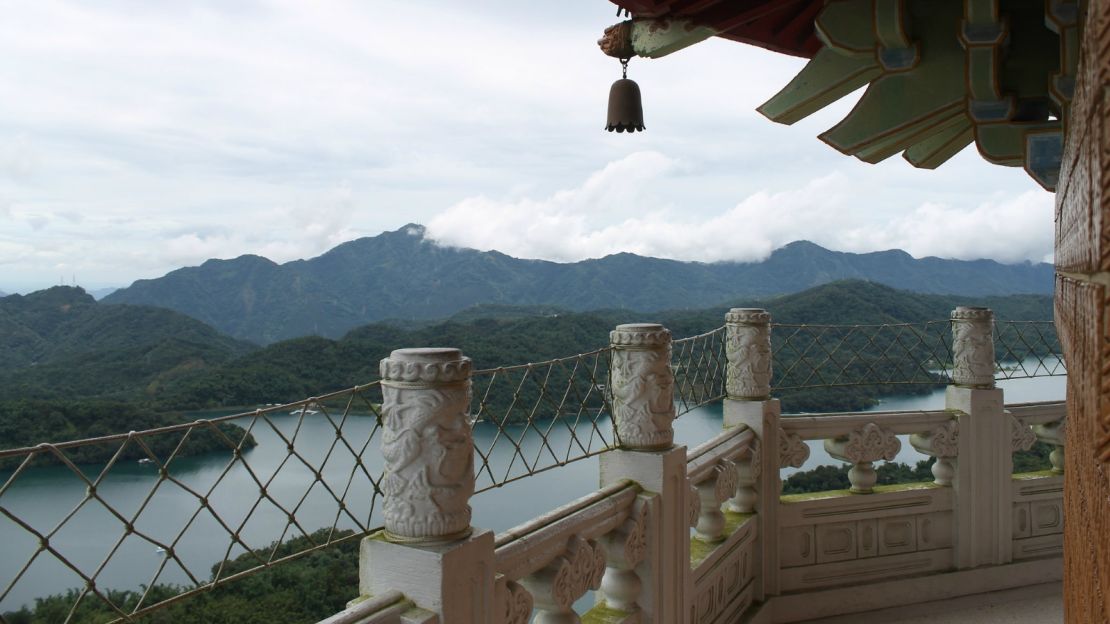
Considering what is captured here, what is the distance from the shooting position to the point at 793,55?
4.63 metres

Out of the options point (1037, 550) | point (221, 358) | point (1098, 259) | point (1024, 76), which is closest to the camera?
point (1098, 259)

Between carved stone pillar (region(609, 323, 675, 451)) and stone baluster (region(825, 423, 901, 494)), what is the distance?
8.26 feet

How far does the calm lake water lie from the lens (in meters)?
2.18

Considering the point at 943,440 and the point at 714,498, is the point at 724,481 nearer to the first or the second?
the point at 714,498

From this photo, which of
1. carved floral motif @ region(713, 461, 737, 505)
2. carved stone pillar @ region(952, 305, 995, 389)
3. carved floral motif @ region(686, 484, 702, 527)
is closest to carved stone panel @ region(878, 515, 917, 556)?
carved stone pillar @ region(952, 305, 995, 389)

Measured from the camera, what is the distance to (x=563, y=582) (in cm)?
301

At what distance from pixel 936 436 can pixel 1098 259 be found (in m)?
6.08

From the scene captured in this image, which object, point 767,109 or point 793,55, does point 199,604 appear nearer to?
point 767,109

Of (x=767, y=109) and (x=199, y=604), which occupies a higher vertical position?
(x=767, y=109)

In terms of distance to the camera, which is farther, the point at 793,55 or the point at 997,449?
the point at 997,449

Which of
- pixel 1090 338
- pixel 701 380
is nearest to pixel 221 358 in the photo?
pixel 701 380

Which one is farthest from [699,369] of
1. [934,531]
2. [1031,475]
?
[1031,475]

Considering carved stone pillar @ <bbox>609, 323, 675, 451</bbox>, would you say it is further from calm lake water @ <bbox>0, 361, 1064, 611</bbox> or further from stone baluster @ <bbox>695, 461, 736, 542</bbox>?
stone baluster @ <bbox>695, 461, 736, 542</bbox>

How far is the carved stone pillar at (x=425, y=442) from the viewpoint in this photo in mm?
2205
